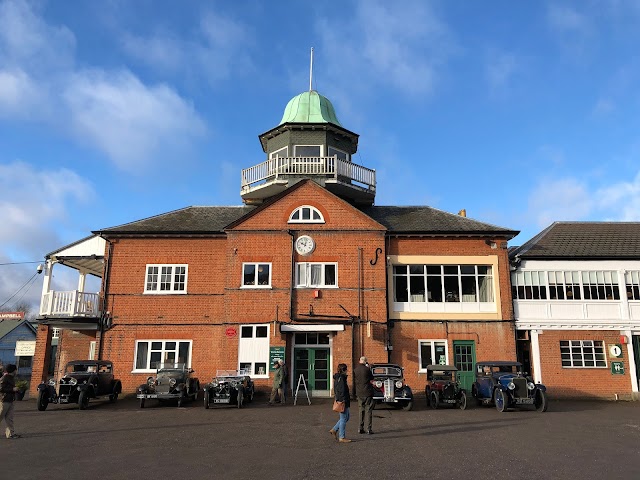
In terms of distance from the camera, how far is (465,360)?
21266mm

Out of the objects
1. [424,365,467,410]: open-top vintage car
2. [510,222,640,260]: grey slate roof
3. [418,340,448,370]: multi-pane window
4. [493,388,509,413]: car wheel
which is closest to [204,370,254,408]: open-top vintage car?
[424,365,467,410]: open-top vintage car

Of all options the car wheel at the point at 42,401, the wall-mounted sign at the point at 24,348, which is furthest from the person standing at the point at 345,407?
the wall-mounted sign at the point at 24,348

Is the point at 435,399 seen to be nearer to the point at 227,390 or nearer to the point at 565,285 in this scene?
the point at 227,390

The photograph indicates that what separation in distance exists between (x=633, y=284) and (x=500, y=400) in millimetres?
10659

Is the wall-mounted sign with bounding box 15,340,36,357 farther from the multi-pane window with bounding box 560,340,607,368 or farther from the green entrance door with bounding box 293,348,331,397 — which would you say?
the multi-pane window with bounding box 560,340,607,368

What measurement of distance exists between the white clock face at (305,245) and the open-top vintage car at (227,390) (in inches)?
237

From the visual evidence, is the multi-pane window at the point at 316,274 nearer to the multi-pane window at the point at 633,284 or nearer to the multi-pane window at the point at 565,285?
the multi-pane window at the point at 565,285

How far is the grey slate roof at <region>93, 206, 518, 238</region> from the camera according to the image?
2222cm

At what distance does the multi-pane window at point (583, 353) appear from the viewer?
70.3ft

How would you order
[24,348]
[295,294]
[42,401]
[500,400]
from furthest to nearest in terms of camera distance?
[24,348], [295,294], [42,401], [500,400]

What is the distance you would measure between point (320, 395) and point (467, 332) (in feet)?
21.9

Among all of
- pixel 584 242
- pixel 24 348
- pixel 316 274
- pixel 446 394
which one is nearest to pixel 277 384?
pixel 316 274

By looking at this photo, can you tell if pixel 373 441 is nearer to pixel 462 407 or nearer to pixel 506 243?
pixel 462 407

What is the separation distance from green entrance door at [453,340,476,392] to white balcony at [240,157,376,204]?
8.35 m
